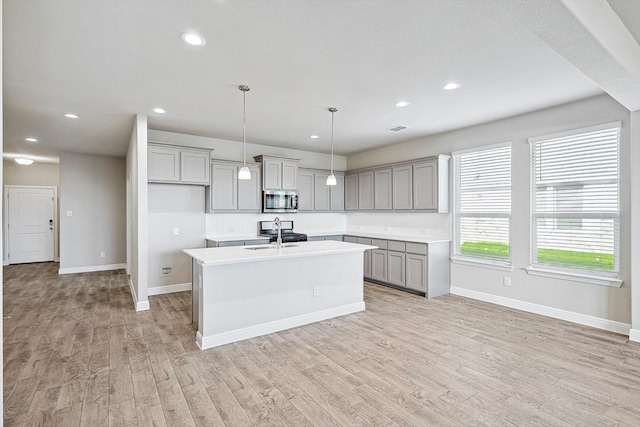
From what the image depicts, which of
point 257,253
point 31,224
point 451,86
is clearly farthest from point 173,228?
point 31,224

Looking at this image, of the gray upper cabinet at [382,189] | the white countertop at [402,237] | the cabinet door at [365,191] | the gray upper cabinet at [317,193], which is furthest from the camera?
the gray upper cabinet at [317,193]

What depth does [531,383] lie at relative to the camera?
2.73 meters

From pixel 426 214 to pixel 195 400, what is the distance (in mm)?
4663

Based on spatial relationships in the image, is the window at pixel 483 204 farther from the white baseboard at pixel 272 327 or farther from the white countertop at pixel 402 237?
the white baseboard at pixel 272 327

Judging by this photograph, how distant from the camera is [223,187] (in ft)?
19.0

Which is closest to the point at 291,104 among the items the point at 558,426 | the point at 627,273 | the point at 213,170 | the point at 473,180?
the point at 213,170

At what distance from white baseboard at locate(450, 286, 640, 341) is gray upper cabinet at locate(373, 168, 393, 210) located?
1.87m

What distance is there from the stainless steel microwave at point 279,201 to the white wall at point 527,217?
2.44 metres

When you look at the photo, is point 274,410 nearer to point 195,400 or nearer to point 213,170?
point 195,400

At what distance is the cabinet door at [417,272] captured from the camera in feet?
17.2

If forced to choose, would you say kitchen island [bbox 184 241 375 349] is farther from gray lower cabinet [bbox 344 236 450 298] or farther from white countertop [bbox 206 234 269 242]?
white countertop [bbox 206 234 269 242]

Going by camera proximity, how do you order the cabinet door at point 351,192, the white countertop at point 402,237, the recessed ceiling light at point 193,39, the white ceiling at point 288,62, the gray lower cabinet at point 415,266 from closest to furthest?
the white ceiling at point 288,62
the recessed ceiling light at point 193,39
the gray lower cabinet at point 415,266
the white countertop at point 402,237
the cabinet door at point 351,192

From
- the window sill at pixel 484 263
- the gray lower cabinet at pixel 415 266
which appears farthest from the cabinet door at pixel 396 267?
the window sill at pixel 484 263

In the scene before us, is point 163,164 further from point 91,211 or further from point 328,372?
point 328,372
